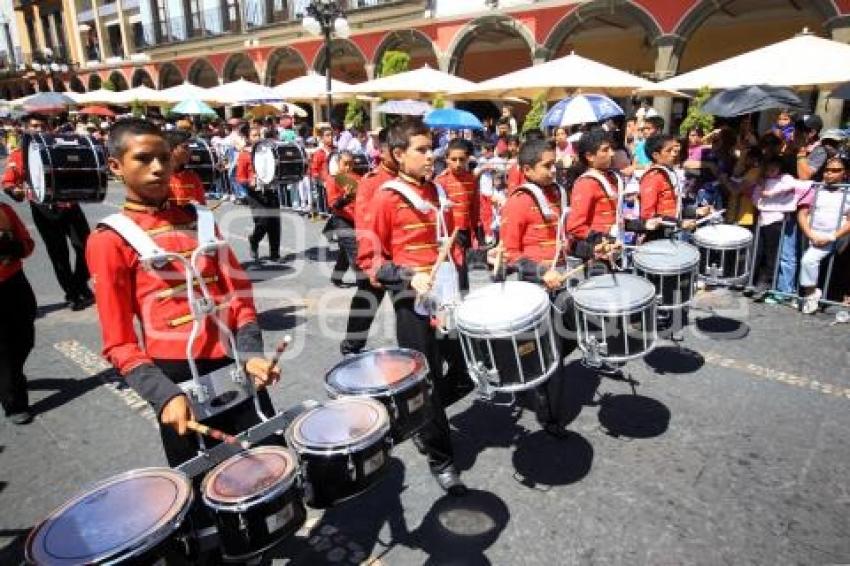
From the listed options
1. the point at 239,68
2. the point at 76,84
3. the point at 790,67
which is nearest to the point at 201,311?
the point at 790,67

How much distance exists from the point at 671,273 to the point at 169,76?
134 feet

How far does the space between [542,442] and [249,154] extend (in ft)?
23.3

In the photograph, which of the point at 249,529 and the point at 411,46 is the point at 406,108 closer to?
the point at 411,46

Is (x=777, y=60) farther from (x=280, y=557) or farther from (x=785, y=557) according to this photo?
(x=280, y=557)

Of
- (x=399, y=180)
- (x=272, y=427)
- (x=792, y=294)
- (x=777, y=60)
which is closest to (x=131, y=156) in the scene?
(x=272, y=427)

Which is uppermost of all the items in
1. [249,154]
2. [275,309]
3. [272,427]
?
[249,154]

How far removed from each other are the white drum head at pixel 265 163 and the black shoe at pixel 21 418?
15.4ft

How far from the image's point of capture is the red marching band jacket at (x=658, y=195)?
5.35 m

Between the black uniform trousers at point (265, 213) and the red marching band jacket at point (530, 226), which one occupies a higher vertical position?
the red marching band jacket at point (530, 226)

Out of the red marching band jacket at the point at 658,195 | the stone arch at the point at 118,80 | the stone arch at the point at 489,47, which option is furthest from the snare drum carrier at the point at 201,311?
the stone arch at the point at 118,80

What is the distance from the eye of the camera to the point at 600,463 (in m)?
3.72

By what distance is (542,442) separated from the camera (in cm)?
400

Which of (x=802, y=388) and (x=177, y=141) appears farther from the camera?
(x=177, y=141)

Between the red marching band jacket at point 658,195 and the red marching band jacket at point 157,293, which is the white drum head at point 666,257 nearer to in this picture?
the red marching band jacket at point 658,195
